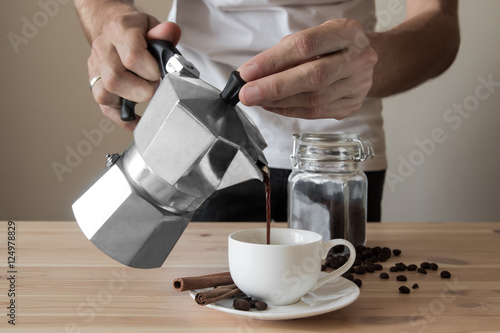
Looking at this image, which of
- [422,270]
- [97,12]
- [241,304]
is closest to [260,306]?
[241,304]

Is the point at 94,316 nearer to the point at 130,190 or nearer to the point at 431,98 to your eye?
the point at 130,190

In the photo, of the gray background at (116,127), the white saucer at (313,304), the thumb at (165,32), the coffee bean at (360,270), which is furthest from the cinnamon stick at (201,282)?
the gray background at (116,127)

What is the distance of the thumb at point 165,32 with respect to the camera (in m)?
0.65

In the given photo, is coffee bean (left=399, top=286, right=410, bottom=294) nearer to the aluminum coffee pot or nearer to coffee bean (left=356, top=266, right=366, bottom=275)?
coffee bean (left=356, top=266, right=366, bottom=275)

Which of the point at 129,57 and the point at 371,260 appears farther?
the point at 371,260

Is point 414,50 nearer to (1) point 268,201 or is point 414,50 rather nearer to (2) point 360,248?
(2) point 360,248

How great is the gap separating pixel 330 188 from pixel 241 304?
0.33 m

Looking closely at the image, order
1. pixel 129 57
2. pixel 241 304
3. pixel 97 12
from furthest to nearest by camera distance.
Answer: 1. pixel 97 12
2. pixel 129 57
3. pixel 241 304

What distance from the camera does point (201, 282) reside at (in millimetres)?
593

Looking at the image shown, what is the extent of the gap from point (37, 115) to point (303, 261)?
1518mm

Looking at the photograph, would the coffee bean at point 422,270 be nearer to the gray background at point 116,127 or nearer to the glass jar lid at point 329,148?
the glass jar lid at point 329,148

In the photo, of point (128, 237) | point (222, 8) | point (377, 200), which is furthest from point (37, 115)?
point (128, 237)

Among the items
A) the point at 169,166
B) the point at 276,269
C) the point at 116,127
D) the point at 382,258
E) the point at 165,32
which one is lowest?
the point at 116,127

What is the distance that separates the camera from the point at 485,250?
2.68 feet
